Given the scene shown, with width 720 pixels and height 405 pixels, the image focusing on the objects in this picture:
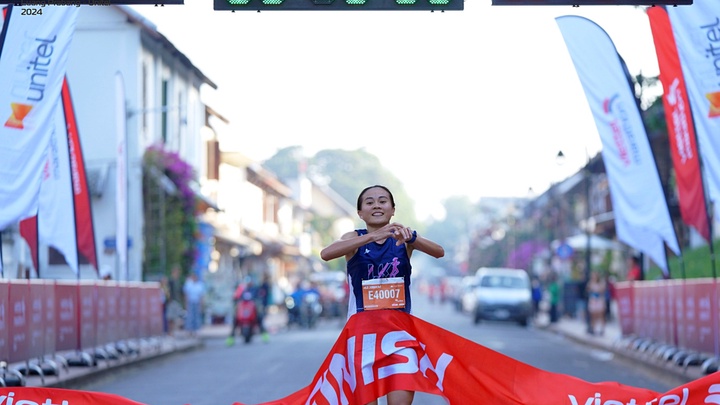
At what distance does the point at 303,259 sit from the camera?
302 ft

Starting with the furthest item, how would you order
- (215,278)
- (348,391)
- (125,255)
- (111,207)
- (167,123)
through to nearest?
(215,278)
(167,123)
(111,207)
(125,255)
(348,391)

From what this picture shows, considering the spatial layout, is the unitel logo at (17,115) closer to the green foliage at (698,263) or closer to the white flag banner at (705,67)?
the white flag banner at (705,67)

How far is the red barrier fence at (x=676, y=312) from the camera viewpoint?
→ 1761cm

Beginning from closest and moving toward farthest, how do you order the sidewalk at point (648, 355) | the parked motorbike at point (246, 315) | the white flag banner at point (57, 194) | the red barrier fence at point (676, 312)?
the red barrier fence at point (676, 312)
the sidewalk at point (648, 355)
the white flag banner at point (57, 194)
the parked motorbike at point (246, 315)

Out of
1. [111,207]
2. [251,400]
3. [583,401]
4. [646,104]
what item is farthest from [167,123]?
[583,401]

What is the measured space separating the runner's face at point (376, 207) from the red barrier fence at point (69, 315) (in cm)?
786

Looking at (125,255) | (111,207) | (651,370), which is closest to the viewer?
(651,370)

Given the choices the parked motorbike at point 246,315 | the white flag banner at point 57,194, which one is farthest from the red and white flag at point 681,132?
the parked motorbike at point 246,315

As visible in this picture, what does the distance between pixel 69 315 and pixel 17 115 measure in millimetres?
6303

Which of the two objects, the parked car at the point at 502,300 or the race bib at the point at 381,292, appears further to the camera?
the parked car at the point at 502,300

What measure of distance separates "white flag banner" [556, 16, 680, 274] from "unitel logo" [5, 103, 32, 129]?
308 inches

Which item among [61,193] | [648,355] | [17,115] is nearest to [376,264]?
[17,115]

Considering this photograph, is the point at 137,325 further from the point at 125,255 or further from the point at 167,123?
the point at 167,123

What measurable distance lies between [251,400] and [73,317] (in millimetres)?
5383
